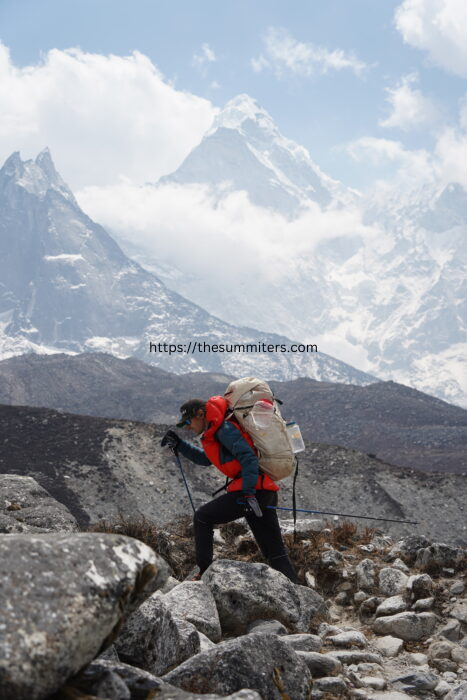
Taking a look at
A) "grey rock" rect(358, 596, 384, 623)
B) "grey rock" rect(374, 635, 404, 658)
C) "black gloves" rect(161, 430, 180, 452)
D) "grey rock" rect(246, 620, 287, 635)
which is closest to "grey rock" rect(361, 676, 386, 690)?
"grey rock" rect(246, 620, 287, 635)

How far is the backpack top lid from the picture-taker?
562 centimetres

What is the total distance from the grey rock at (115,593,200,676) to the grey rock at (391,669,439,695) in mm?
1547

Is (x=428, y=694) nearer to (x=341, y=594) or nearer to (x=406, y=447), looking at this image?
(x=341, y=594)

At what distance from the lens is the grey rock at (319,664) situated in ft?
13.6

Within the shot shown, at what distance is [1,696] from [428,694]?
3.30m

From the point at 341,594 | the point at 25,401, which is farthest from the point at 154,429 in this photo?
the point at 25,401

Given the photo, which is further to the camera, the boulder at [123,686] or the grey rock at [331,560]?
the grey rock at [331,560]

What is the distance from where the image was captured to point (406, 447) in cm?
7925

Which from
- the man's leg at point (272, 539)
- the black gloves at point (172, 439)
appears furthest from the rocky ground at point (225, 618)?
the black gloves at point (172, 439)

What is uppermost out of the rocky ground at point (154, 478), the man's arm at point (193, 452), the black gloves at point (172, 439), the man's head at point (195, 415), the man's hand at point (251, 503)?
the man's head at point (195, 415)

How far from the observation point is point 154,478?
102 feet

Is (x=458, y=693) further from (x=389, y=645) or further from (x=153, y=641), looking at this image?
(x=153, y=641)

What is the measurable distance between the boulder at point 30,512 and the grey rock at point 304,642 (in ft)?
14.9

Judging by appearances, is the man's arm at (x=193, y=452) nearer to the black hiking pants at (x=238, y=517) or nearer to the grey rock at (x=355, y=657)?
the black hiking pants at (x=238, y=517)
